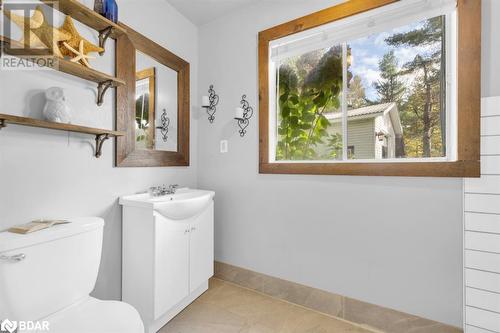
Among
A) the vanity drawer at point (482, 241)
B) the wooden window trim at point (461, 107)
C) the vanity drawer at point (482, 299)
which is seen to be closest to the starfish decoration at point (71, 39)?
the wooden window trim at point (461, 107)

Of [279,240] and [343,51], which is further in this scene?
[279,240]

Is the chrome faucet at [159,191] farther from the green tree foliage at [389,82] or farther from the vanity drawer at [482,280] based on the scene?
the vanity drawer at [482,280]

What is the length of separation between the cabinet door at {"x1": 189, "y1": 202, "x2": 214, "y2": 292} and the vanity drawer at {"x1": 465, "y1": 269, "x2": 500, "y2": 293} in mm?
1676

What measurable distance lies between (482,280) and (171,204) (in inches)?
72.1

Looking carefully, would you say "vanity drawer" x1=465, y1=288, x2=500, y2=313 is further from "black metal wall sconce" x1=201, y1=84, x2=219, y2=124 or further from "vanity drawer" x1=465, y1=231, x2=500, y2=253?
"black metal wall sconce" x1=201, y1=84, x2=219, y2=124

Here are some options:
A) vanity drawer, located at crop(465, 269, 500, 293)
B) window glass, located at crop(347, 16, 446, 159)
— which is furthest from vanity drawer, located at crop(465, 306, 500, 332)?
window glass, located at crop(347, 16, 446, 159)

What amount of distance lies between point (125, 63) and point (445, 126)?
2.16m

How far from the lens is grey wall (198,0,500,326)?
1359 mm

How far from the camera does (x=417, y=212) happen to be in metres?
1.42

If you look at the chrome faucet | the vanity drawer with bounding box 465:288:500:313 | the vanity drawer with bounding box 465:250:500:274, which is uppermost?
the chrome faucet

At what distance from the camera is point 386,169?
1.48 metres

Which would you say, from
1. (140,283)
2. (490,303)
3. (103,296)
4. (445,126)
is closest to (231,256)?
(140,283)

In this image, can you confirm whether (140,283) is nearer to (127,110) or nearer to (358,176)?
(127,110)

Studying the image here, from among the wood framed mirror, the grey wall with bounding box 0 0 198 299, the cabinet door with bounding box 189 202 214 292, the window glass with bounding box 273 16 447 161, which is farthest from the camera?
the cabinet door with bounding box 189 202 214 292
